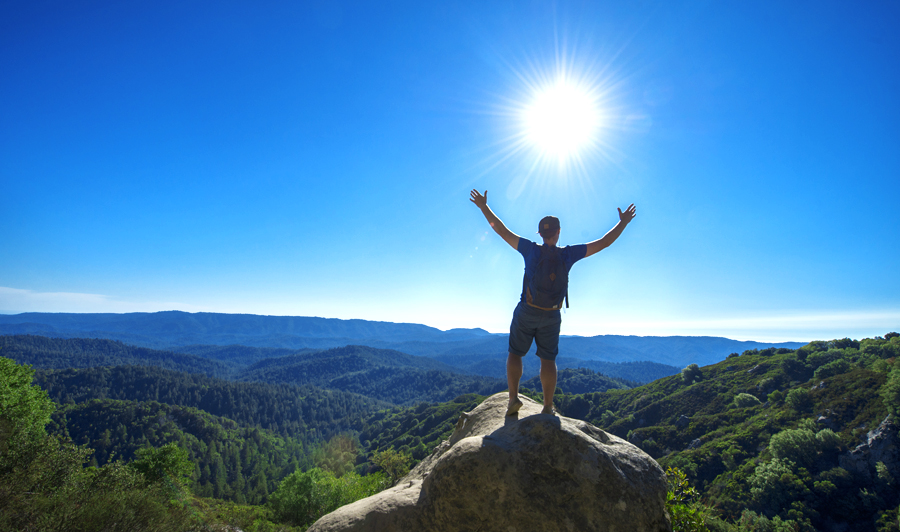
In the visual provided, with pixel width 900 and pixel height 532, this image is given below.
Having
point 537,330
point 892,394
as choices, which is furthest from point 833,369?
point 537,330

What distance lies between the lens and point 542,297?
5441 mm

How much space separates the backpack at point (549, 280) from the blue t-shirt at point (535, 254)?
83 millimetres

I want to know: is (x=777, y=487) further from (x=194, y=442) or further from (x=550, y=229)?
(x=194, y=442)

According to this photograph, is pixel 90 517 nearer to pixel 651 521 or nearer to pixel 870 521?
pixel 651 521

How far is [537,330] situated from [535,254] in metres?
1.27

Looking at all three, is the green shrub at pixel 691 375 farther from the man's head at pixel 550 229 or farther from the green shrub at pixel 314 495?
the man's head at pixel 550 229

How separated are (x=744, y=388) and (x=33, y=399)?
123379mm

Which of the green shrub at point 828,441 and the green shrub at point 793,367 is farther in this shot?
the green shrub at point 793,367

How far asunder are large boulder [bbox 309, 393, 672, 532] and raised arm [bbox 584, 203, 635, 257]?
9.16 feet

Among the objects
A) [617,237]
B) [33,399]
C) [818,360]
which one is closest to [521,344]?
[617,237]

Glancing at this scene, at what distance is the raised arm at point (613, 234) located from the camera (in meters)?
5.53

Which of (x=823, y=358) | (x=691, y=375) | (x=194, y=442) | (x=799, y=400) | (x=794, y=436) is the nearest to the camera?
(x=794, y=436)

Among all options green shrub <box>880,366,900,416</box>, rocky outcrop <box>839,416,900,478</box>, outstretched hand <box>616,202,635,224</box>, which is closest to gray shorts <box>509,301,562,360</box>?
outstretched hand <box>616,202,635,224</box>

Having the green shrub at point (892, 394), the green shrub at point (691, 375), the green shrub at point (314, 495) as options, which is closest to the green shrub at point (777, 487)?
the green shrub at point (892, 394)
